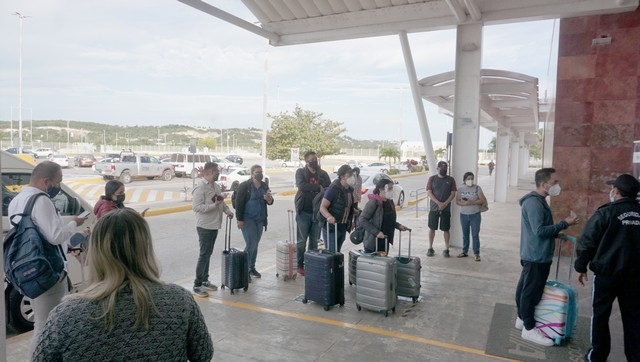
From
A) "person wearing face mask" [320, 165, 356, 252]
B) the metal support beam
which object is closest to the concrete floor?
"person wearing face mask" [320, 165, 356, 252]

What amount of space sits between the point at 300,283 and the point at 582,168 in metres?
5.96

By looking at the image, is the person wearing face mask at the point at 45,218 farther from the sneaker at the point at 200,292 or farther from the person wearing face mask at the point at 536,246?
the person wearing face mask at the point at 536,246

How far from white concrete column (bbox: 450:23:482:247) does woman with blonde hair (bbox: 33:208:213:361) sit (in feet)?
28.3

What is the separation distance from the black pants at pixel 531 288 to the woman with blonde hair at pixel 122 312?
3841 mm

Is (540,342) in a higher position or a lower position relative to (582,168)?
lower

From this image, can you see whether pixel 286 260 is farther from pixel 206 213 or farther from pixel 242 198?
pixel 206 213

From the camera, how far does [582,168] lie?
8.58 meters

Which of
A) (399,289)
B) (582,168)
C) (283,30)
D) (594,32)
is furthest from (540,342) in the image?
(283,30)

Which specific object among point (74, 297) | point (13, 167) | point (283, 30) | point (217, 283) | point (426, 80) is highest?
point (283, 30)

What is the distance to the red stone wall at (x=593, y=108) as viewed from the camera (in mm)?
8125

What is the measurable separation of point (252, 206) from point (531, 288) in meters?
3.91

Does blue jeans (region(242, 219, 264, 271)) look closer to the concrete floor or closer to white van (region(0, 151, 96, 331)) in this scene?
the concrete floor

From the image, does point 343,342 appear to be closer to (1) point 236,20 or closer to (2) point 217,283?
(2) point 217,283

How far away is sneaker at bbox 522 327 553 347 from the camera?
180 inches
